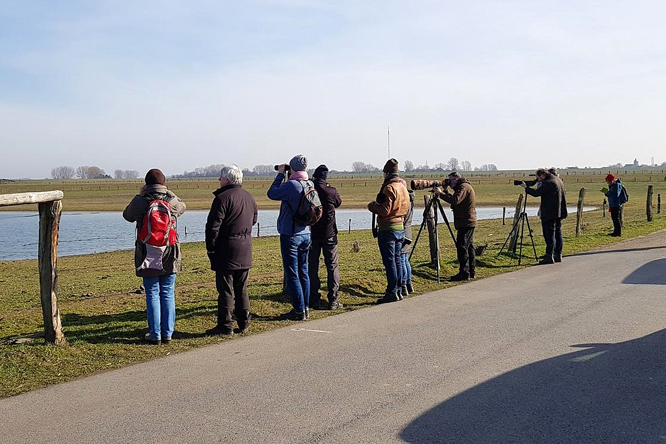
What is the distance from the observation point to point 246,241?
8555 millimetres

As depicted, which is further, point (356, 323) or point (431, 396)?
point (356, 323)

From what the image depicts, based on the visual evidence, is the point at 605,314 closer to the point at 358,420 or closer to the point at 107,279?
the point at 358,420

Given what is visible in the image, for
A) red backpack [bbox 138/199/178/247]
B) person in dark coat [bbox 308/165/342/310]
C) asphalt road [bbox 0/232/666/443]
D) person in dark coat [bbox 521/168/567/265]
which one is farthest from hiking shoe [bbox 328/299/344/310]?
person in dark coat [bbox 521/168/567/265]

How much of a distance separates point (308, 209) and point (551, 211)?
7668mm

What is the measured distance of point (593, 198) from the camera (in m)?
59.2

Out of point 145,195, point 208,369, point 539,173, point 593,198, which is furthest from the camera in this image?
point 593,198

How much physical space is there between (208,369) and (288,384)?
1009 mm

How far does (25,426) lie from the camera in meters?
5.31

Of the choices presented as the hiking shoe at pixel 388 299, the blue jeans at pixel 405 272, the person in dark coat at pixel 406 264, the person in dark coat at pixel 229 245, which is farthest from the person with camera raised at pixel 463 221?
the person in dark coat at pixel 229 245

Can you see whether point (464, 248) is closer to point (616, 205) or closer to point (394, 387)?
point (394, 387)

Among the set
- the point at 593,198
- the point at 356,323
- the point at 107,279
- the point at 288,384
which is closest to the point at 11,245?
the point at 107,279

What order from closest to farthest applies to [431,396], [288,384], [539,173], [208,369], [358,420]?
[358,420]
[431,396]
[288,384]
[208,369]
[539,173]

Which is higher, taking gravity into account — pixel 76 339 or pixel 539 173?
pixel 539 173

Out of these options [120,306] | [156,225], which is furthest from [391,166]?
[120,306]
